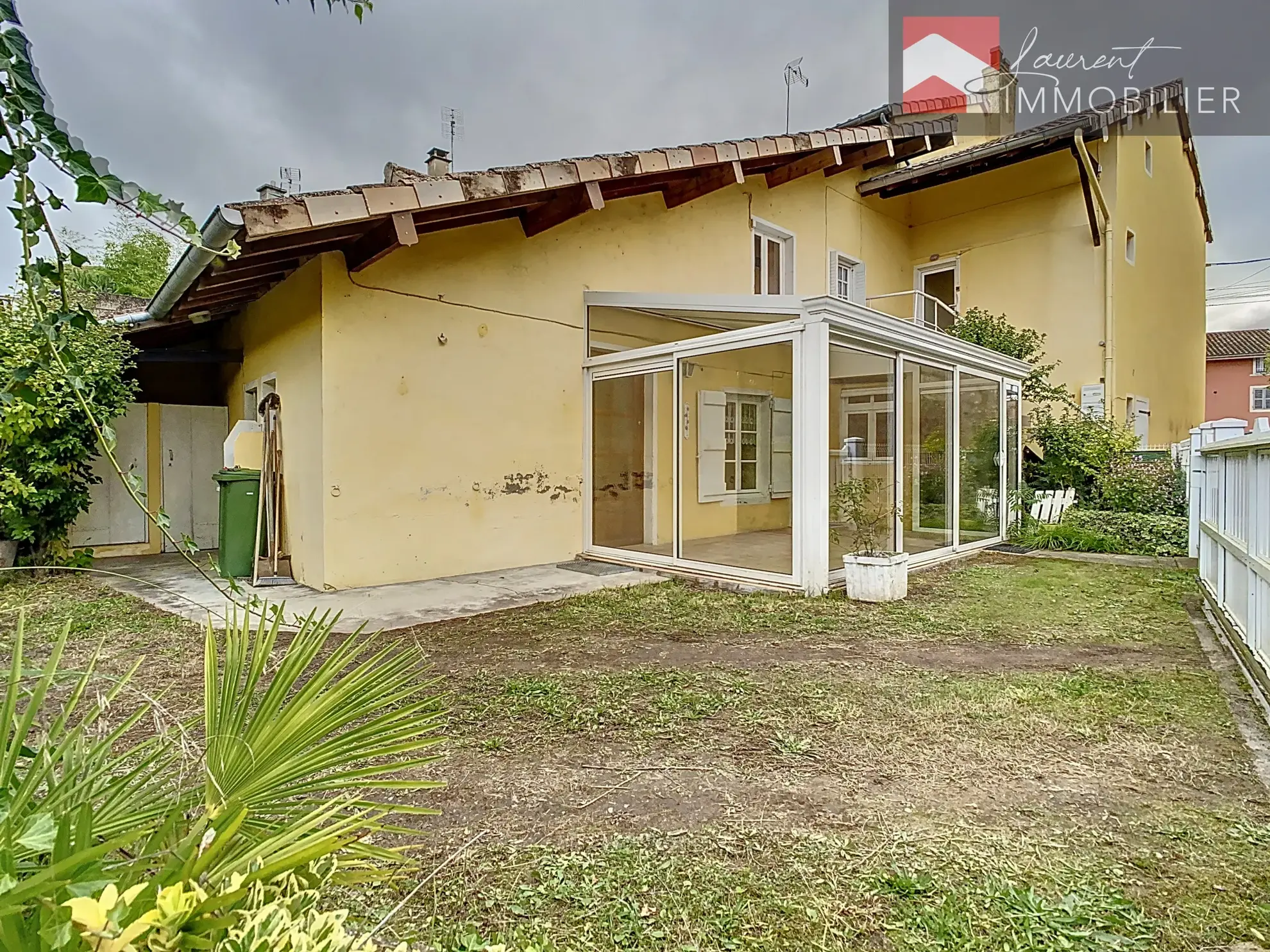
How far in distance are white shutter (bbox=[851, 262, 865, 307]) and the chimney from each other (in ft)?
24.0

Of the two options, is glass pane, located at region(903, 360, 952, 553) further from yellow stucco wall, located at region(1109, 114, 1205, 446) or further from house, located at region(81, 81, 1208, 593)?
yellow stucco wall, located at region(1109, 114, 1205, 446)

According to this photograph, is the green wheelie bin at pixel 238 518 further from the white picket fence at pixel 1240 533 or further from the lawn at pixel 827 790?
the white picket fence at pixel 1240 533

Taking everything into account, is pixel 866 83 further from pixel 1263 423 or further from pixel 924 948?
pixel 924 948

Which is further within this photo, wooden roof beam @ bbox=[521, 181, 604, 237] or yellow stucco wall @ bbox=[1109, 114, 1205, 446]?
yellow stucco wall @ bbox=[1109, 114, 1205, 446]

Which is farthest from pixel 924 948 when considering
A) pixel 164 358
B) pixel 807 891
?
pixel 164 358

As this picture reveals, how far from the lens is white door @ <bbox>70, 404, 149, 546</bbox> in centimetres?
795

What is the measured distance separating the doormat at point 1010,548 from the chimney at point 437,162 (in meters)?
8.39

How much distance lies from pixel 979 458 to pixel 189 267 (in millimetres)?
8595

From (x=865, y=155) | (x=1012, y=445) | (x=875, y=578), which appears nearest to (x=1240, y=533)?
(x=875, y=578)

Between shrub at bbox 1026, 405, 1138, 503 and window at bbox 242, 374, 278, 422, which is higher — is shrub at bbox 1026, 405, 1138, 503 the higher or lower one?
the lower one

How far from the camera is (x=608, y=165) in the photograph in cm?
673

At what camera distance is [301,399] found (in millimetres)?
6371

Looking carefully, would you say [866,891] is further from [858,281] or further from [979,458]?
[858,281]

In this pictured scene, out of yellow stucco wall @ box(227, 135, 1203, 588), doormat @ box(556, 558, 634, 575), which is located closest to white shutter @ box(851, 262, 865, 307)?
yellow stucco wall @ box(227, 135, 1203, 588)
